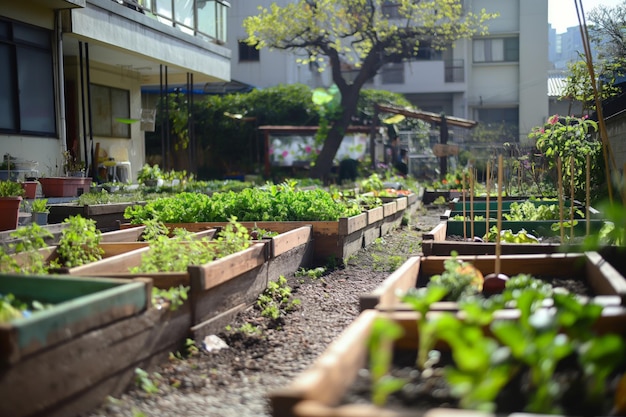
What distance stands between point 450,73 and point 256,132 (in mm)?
11853

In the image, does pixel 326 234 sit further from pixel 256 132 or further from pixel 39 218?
pixel 256 132

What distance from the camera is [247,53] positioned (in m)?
31.2

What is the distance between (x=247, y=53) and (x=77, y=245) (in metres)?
26.9

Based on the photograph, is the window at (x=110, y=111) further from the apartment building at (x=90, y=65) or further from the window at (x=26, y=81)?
the window at (x=26, y=81)

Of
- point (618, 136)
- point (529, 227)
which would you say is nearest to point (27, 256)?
point (529, 227)

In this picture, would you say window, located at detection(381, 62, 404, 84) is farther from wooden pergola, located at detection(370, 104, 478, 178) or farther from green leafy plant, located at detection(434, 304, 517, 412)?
green leafy plant, located at detection(434, 304, 517, 412)

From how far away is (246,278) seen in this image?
5.33 metres

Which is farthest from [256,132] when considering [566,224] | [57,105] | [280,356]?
[280,356]

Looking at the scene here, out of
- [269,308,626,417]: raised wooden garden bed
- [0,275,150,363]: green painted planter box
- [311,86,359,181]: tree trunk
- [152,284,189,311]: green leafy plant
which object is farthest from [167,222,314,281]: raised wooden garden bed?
[311,86,359,181]: tree trunk

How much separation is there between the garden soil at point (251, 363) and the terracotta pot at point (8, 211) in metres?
2.70

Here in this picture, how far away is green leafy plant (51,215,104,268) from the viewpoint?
5.05 metres

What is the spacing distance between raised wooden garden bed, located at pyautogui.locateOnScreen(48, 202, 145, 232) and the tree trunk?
13091mm

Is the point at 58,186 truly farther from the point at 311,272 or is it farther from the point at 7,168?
the point at 311,272

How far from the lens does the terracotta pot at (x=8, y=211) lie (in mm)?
6672
